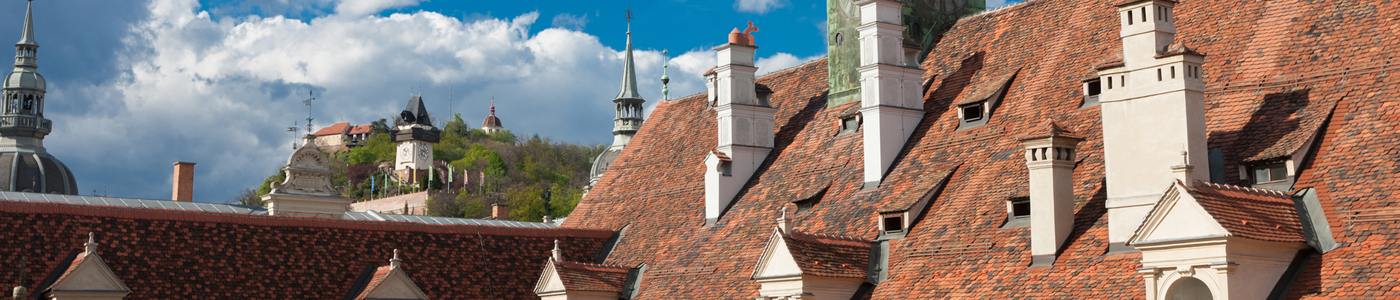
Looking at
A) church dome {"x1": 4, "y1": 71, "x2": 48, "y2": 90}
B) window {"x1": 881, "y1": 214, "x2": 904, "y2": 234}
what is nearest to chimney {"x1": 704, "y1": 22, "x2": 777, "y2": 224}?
window {"x1": 881, "y1": 214, "x2": 904, "y2": 234}

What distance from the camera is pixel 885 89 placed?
99.0 feet

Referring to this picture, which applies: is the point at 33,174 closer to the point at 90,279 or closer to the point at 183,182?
the point at 183,182

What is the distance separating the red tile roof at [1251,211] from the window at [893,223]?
305 inches

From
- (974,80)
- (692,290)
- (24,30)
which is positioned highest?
(24,30)

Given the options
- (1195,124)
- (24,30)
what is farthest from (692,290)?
(24,30)

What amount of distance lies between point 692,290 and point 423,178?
499 feet

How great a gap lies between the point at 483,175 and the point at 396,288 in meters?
124

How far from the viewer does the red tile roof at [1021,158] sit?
819 inches

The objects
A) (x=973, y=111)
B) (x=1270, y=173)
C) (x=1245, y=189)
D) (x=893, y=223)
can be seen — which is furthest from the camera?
(x=973, y=111)

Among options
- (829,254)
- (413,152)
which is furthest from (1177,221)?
(413,152)

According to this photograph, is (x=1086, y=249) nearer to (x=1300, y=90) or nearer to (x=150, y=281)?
(x=1300, y=90)

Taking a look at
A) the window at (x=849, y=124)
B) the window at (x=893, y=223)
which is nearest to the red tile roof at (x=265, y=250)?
the window at (x=849, y=124)

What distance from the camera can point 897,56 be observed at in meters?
30.8

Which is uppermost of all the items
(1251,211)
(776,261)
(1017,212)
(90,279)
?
(1017,212)
